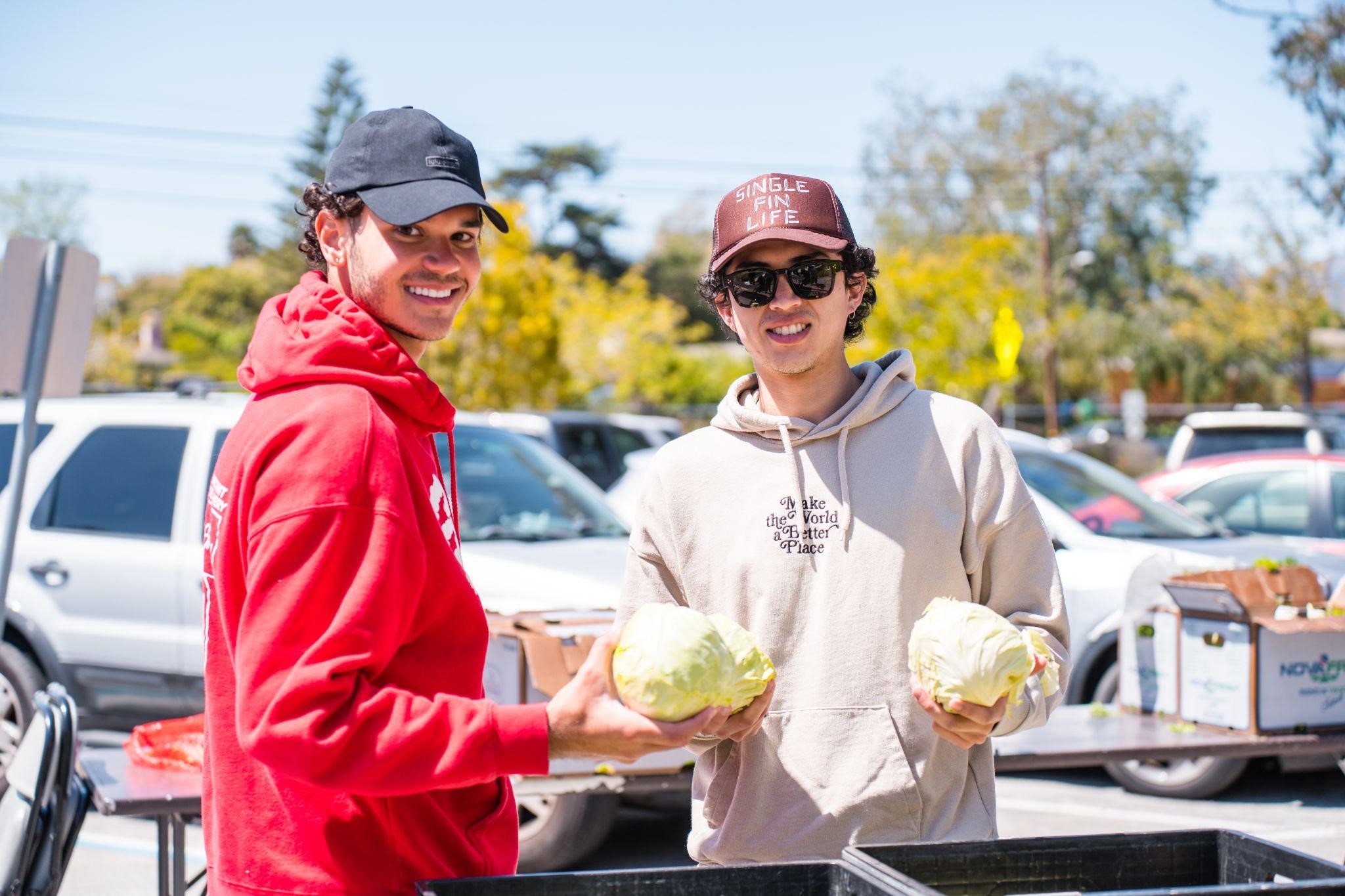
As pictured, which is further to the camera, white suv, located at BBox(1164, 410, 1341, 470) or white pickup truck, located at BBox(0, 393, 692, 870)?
white suv, located at BBox(1164, 410, 1341, 470)

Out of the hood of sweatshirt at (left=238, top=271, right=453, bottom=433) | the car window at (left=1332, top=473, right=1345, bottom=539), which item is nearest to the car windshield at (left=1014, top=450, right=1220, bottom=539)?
the car window at (left=1332, top=473, right=1345, bottom=539)

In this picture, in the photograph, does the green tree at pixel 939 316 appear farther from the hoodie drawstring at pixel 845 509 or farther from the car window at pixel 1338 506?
the hoodie drawstring at pixel 845 509

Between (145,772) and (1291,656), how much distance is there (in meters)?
5.24

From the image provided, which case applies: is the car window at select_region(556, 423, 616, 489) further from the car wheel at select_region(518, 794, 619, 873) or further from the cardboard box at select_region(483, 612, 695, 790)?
the cardboard box at select_region(483, 612, 695, 790)

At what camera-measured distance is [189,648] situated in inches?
267

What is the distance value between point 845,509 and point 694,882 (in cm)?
93

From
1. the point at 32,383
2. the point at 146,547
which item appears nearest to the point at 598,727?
the point at 32,383

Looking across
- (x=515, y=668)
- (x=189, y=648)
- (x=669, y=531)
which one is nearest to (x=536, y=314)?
(x=189, y=648)

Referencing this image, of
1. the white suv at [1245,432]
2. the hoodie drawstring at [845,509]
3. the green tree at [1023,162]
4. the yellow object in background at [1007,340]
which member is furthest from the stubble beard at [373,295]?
the green tree at [1023,162]

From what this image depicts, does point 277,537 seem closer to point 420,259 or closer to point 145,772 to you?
point 420,259

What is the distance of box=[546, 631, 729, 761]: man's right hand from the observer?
1932mm

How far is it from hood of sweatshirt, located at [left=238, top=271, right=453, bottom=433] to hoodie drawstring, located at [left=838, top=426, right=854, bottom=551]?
0.89 m

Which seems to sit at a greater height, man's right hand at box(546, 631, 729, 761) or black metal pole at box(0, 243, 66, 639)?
black metal pole at box(0, 243, 66, 639)

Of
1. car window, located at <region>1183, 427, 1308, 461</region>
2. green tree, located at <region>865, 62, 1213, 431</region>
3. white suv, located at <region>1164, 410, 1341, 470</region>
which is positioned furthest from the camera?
green tree, located at <region>865, 62, 1213, 431</region>
